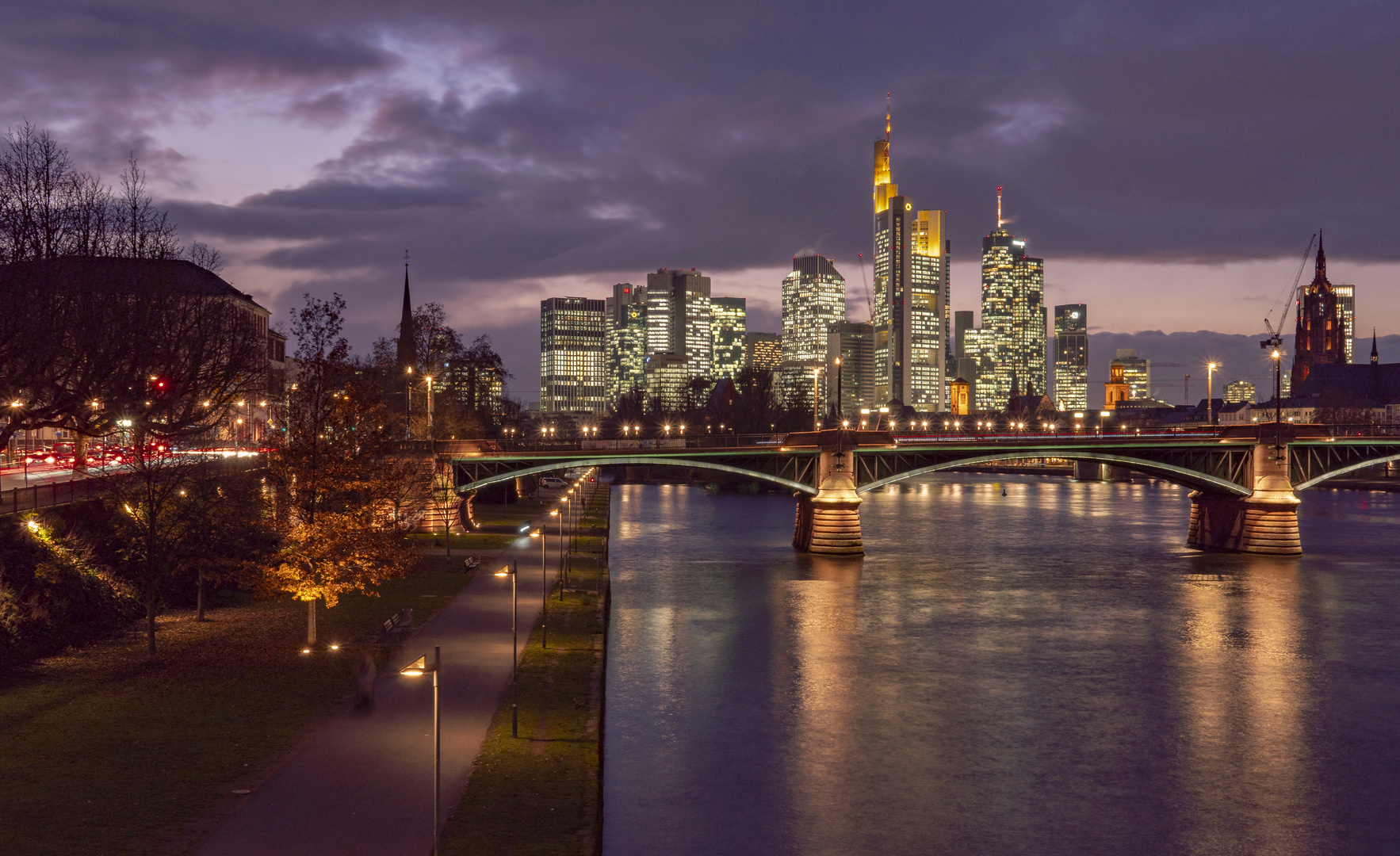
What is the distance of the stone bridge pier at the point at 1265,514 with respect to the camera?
72625 millimetres

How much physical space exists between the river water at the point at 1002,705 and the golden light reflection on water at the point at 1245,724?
107 mm

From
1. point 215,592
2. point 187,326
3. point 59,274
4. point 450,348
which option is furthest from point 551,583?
point 450,348

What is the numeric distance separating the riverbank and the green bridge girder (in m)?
31.2

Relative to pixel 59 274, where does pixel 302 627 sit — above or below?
below

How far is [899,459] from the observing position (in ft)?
233

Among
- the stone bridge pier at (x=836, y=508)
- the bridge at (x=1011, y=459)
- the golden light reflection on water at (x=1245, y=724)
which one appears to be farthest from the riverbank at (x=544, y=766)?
the stone bridge pier at (x=836, y=508)

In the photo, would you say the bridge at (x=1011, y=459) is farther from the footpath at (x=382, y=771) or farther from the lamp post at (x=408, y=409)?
the footpath at (x=382, y=771)

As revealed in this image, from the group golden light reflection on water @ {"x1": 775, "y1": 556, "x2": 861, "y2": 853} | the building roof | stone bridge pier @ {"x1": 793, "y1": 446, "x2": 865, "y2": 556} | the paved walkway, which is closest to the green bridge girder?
stone bridge pier @ {"x1": 793, "y1": 446, "x2": 865, "y2": 556}

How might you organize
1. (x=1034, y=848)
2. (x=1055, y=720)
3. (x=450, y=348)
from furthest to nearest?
(x=450, y=348) < (x=1055, y=720) < (x=1034, y=848)

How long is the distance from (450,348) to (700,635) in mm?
47415

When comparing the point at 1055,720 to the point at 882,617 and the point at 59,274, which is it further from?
the point at 59,274

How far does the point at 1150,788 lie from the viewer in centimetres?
2747

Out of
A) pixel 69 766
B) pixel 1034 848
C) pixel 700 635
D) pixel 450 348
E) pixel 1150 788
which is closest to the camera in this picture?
pixel 69 766

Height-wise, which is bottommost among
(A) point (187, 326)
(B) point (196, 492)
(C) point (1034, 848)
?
(C) point (1034, 848)
